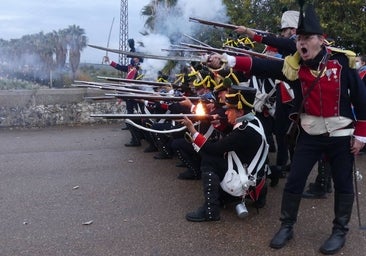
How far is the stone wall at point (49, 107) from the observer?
11.0 m

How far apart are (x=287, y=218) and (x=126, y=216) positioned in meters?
1.60

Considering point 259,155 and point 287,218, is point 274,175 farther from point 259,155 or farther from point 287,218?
point 287,218

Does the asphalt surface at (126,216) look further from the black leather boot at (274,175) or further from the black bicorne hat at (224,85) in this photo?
the black bicorne hat at (224,85)

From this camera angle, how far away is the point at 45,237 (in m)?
4.38

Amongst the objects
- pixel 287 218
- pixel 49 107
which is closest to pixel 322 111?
pixel 287 218

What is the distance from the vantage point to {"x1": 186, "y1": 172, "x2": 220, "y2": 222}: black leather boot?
4.63 metres

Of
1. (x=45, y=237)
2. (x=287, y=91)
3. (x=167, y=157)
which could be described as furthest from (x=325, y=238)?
(x=167, y=157)

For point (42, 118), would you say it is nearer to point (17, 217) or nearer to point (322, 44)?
point (17, 217)

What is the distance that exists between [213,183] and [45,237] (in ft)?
5.19

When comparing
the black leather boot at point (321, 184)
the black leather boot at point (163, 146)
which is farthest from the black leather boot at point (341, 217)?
the black leather boot at point (163, 146)

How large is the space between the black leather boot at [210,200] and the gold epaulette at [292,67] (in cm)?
122

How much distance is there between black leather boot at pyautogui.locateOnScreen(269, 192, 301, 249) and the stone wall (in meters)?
7.38

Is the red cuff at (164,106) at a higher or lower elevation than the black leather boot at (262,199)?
higher

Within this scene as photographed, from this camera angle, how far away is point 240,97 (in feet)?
15.0
